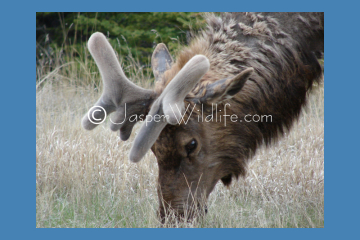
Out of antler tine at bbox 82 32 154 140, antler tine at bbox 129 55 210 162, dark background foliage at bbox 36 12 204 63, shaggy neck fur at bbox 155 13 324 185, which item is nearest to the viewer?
antler tine at bbox 129 55 210 162

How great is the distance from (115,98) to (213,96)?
0.70 metres

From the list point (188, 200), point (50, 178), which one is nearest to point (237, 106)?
point (188, 200)

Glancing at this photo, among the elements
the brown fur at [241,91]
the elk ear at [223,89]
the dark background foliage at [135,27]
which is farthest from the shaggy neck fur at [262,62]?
the dark background foliage at [135,27]

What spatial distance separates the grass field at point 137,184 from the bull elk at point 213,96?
12.9 inches

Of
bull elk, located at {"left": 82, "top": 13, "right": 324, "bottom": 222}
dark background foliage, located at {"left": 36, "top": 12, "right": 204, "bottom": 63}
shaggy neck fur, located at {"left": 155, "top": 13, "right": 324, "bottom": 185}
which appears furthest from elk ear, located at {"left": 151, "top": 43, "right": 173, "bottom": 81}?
dark background foliage, located at {"left": 36, "top": 12, "right": 204, "bottom": 63}

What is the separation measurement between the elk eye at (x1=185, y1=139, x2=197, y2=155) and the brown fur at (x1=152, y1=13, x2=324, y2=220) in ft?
0.13

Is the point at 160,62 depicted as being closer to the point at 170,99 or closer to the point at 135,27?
the point at 170,99

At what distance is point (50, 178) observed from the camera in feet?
13.7

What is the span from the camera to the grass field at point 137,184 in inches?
137

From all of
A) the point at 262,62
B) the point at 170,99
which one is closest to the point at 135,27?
the point at 262,62

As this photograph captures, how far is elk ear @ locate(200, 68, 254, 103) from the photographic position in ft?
9.30

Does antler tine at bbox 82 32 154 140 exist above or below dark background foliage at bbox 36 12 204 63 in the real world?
below

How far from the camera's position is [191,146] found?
302 centimetres

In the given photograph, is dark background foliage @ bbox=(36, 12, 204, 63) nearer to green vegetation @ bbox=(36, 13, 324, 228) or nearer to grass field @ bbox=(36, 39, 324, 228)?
grass field @ bbox=(36, 39, 324, 228)
